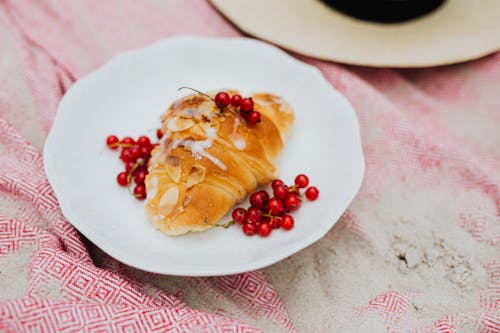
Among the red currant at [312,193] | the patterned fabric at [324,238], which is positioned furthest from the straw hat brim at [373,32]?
the red currant at [312,193]

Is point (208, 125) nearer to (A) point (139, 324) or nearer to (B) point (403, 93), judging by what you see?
(A) point (139, 324)

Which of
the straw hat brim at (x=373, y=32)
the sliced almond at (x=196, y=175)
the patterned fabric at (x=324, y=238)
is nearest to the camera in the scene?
the patterned fabric at (x=324, y=238)

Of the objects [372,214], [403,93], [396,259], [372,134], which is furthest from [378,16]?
[396,259]

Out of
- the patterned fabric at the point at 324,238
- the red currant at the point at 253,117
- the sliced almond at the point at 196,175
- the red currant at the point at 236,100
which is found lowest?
the patterned fabric at the point at 324,238

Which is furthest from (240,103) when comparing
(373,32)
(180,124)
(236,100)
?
(373,32)

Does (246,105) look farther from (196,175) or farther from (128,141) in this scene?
(128,141)

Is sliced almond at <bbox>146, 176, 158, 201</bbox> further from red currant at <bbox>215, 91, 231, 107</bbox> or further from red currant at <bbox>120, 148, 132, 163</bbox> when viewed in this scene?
red currant at <bbox>215, 91, 231, 107</bbox>

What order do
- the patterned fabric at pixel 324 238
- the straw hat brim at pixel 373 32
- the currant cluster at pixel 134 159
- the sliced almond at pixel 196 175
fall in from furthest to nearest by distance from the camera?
the straw hat brim at pixel 373 32 → the currant cluster at pixel 134 159 → the sliced almond at pixel 196 175 → the patterned fabric at pixel 324 238

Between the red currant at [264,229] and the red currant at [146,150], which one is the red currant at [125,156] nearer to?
the red currant at [146,150]
